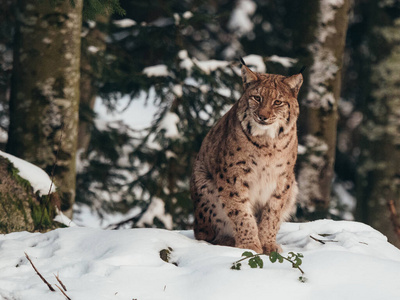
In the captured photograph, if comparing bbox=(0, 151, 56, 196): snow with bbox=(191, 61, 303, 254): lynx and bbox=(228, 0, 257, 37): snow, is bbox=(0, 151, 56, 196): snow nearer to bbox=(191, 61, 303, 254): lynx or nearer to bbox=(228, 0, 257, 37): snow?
bbox=(191, 61, 303, 254): lynx

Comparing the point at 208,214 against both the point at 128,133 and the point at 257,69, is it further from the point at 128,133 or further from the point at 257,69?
the point at 128,133

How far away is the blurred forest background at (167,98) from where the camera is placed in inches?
250

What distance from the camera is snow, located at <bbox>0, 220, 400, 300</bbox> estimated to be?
3.33 metres

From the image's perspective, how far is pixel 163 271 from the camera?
3.66 m

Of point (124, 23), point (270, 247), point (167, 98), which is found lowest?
point (270, 247)

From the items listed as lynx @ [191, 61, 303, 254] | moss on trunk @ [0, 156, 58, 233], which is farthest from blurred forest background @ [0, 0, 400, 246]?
lynx @ [191, 61, 303, 254]

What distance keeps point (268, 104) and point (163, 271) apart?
1.69 m

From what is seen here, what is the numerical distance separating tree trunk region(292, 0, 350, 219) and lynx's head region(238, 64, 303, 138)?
11.8 ft

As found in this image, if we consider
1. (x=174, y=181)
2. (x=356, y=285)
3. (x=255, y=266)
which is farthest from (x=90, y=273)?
(x=174, y=181)

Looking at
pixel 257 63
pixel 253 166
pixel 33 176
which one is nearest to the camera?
pixel 253 166

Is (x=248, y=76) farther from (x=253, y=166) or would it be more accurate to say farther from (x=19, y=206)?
(x=19, y=206)

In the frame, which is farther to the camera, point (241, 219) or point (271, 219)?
point (271, 219)

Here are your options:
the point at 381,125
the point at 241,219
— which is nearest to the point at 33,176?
the point at 241,219

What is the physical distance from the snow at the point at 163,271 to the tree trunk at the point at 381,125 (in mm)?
4620
